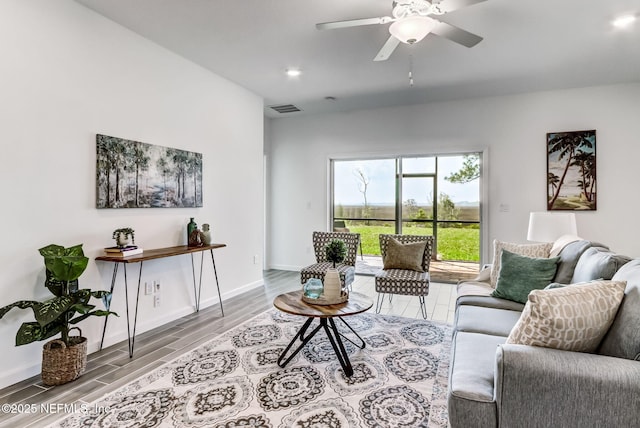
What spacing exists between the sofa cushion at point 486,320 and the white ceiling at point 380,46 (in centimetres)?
233

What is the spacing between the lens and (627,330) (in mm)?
1413

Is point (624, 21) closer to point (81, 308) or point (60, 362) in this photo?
point (81, 308)

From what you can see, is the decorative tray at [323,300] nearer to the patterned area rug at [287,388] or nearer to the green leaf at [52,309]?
the patterned area rug at [287,388]

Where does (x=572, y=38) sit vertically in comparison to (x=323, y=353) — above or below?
above

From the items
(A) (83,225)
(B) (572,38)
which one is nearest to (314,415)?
(A) (83,225)

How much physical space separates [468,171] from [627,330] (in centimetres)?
423

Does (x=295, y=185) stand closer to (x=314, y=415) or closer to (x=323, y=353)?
(x=323, y=353)

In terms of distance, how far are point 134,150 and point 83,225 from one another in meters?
0.82

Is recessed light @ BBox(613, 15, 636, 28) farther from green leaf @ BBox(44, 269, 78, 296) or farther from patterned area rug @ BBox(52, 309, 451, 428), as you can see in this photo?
green leaf @ BBox(44, 269, 78, 296)

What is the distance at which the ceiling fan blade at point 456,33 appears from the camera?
2.25 meters

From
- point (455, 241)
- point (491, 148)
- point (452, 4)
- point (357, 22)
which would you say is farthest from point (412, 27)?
point (455, 241)

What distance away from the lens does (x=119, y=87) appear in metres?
3.08

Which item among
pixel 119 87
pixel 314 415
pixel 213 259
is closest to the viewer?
pixel 314 415

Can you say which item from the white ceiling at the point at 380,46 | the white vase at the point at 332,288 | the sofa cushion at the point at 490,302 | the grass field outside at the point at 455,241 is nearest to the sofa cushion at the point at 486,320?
the sofa cushion at the point at 490,302
